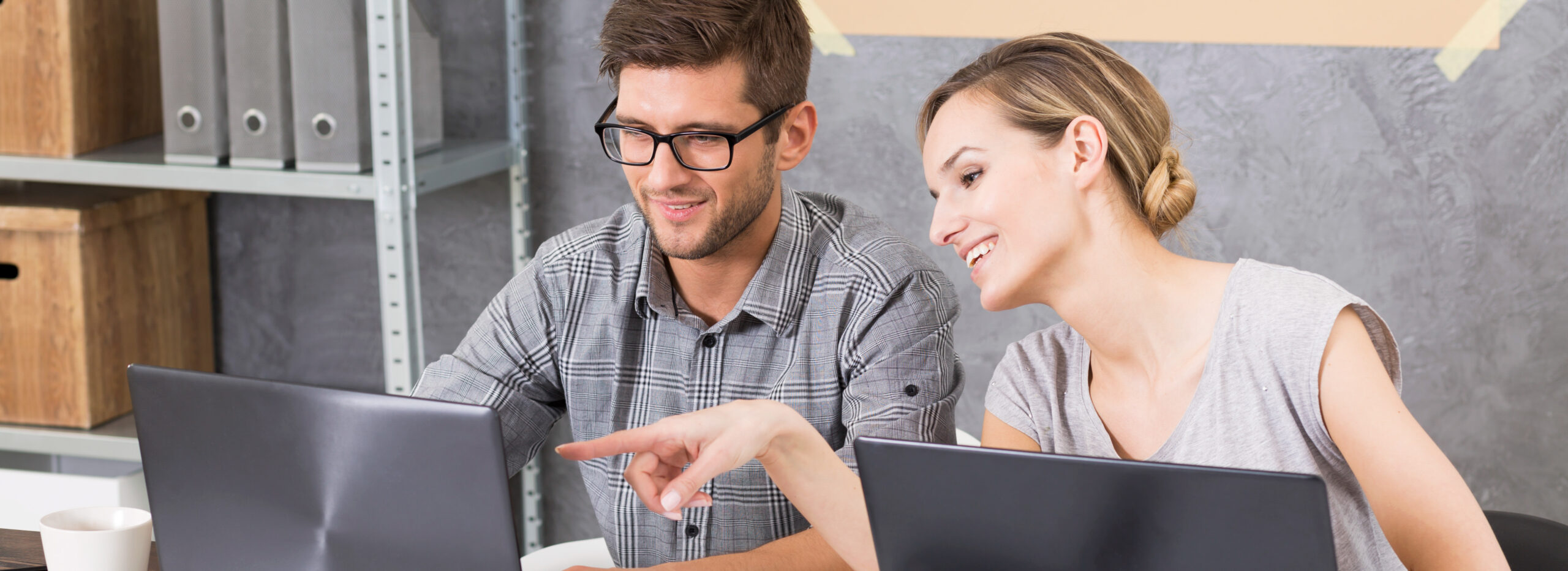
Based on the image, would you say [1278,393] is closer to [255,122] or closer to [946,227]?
[946,227]

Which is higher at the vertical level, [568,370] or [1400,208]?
[1400,208]

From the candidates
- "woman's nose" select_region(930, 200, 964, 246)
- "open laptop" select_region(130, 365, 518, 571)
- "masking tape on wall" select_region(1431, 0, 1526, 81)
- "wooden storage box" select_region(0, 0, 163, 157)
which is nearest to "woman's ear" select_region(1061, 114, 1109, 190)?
"woman's nose" select_region(930, 200, 964, 246)

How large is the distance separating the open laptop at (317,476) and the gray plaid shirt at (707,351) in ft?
1.56

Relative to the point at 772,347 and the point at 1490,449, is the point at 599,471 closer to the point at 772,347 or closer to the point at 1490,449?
the point at 772,347

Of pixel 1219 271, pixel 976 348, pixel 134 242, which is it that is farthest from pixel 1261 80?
pixel 134 242

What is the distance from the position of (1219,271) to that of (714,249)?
46 cm

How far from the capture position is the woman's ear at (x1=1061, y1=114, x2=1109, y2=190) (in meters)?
0.98

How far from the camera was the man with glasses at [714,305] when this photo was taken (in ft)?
3.65

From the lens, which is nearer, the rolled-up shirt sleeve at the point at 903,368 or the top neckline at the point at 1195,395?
the top neckline at the point at 1195,395

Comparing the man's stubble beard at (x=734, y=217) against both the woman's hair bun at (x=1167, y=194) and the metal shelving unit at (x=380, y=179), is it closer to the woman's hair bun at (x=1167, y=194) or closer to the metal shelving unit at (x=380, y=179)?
the woman's hair bun at (x=1167, y=194)

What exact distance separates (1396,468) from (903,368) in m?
0.44

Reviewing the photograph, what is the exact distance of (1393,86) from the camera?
1739 mm

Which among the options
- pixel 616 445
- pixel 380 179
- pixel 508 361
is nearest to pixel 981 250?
pixel 616 445

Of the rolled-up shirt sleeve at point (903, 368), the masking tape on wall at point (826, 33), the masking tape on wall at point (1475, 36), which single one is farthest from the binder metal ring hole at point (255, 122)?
the masking tape on wall at point (1475, 36)
